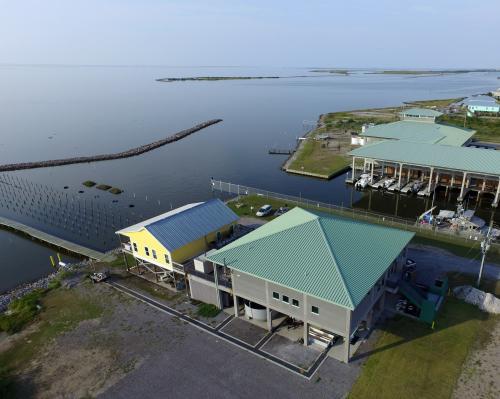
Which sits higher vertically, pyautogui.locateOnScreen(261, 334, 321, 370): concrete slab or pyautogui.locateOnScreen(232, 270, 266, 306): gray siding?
pyautogui.locateOnScreen(232, 270, 266, 306): gray siding

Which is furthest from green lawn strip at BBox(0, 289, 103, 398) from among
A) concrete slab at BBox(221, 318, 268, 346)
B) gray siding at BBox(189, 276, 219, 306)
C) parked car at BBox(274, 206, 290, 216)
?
parked car at BBox(274, 206, 290, 216)

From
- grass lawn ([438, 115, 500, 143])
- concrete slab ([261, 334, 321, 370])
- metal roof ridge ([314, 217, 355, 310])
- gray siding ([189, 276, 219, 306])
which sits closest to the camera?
metal roof ridge ([314, 217, 355, 310])

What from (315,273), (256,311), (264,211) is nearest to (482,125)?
(264,211)

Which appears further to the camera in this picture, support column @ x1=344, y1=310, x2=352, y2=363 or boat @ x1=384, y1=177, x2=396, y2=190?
boat @ x1=384, y1=177, x2=396, y2=190

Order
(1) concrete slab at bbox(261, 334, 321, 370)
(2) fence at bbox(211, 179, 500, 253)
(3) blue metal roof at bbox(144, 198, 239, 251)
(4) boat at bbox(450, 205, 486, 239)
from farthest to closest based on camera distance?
1. (4) boat at bbox(450, 205, 486, 239)
2. (2) fence at bbox(211, 179, 500, 253)
3. (3) blue metal roof at bbox(144, 198, 239, 251)
4. (1) concrete slab at bbox(261, 334, 321, 370)

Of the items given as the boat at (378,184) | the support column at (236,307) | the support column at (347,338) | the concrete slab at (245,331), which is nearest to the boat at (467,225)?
the boat at (378,184)

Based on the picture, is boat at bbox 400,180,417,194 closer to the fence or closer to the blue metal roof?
the fence

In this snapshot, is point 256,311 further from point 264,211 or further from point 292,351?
point 264,211
